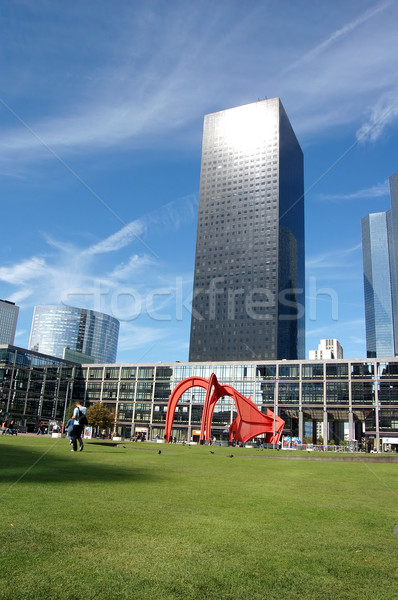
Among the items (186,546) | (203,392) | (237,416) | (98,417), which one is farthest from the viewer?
(203,392)

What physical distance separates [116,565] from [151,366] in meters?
124

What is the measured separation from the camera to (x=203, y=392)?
388ft

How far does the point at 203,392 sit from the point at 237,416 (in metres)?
55.5

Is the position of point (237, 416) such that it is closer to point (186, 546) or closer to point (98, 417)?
point (98, 417)

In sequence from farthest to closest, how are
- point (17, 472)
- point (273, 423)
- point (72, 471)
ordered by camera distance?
point (273, 423)
point (72, 471)
point (17, 472)

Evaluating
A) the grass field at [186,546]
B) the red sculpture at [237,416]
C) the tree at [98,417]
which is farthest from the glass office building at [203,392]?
the grass field at [186,546]

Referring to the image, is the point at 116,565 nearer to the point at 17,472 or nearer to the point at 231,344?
the point at 17,472

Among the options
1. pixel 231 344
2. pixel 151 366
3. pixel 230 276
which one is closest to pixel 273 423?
pixel 151 366

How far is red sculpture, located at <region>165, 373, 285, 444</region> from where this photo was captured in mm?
61656

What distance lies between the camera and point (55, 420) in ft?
398

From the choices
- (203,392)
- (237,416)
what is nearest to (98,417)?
(203,392)

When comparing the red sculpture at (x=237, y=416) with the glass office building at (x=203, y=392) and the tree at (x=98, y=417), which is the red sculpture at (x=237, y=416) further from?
the glass office building at (x=203, y=392)

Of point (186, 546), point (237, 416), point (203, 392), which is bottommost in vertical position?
→ point (186, 546)

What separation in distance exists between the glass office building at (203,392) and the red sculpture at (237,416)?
40.1 metres
